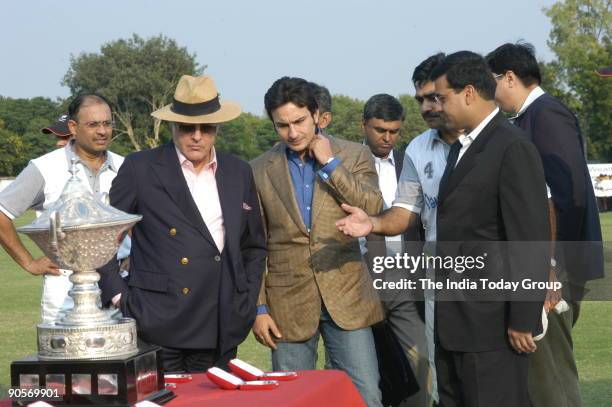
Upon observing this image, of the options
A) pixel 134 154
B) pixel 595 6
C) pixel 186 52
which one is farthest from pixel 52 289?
pixel 186 52

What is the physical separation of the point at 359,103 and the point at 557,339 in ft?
310

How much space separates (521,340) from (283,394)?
1.26 meters

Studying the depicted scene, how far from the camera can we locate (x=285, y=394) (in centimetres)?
363

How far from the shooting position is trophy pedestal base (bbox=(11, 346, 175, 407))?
3.36 meters

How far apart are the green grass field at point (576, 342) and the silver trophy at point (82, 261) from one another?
452cm

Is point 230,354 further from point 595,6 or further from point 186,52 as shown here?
point 186,52

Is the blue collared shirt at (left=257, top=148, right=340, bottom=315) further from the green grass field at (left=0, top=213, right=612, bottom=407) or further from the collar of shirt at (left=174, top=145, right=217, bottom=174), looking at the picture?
the green grass field at (left=0, top=213, right=612, bottom=407)

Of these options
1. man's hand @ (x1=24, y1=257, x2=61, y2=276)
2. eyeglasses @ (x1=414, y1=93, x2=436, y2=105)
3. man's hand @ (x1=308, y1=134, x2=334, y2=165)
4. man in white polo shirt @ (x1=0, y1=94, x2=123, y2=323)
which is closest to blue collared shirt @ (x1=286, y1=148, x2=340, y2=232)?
man's hand @ (x1=308, y1=134, x2=334, y2=165)

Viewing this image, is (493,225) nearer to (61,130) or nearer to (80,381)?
(80,381)

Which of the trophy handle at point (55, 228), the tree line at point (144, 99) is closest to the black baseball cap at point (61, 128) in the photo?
the trophy handle at point (55, 228)

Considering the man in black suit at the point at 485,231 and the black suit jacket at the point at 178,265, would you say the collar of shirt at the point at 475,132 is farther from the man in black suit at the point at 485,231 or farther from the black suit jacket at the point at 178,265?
the black suit jacket at the point at 178,265

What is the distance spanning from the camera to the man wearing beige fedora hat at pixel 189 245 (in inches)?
190

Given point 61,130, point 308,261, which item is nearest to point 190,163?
point 308,261

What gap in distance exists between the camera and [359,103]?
99.9 m
